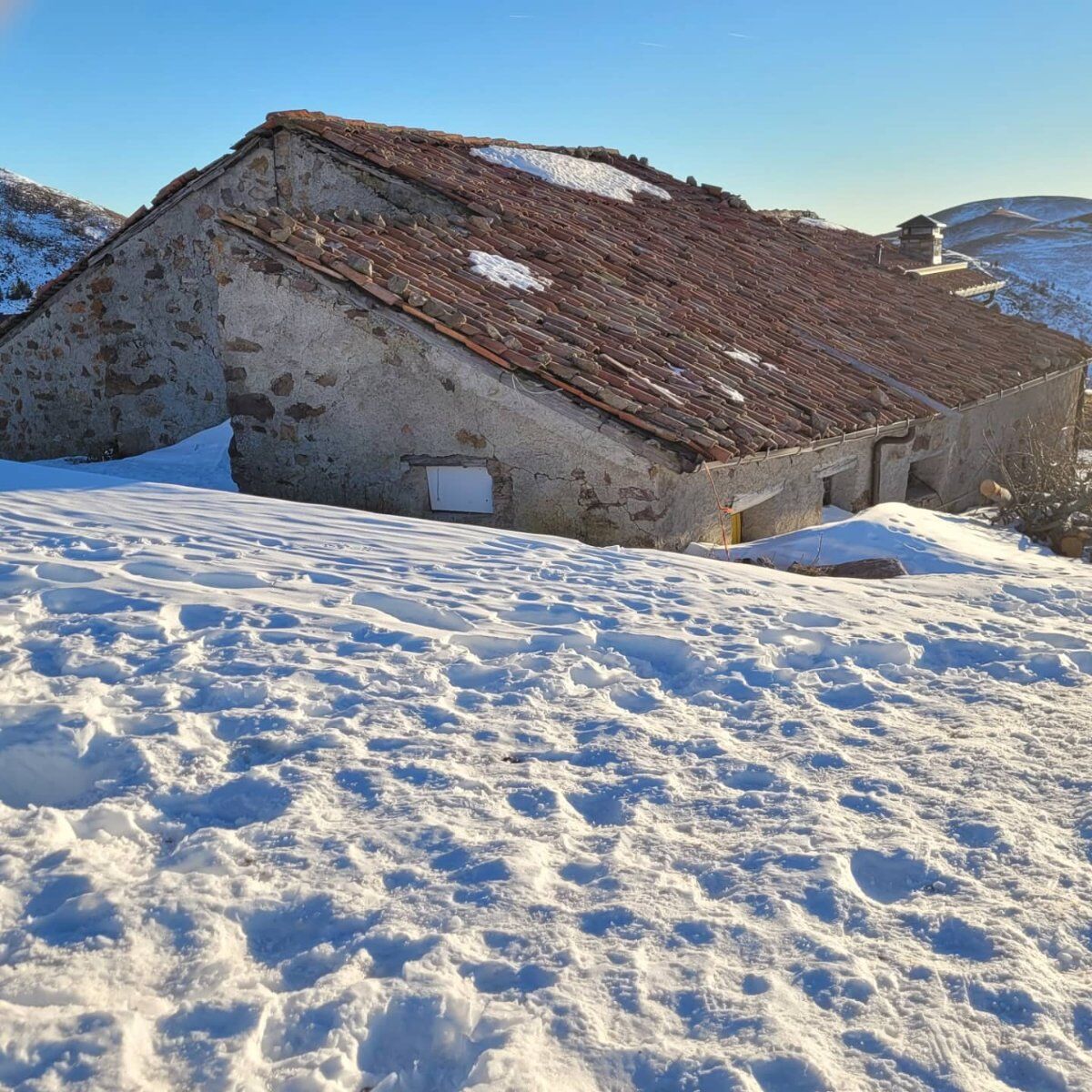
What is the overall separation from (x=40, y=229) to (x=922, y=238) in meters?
22.6

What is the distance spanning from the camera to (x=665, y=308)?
9914 millimetres

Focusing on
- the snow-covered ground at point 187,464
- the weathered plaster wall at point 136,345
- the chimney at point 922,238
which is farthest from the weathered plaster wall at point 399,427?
the chimney at point 922,238

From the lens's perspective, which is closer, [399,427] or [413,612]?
[413,612]

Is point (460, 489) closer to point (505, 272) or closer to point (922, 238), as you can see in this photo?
point (505, 272)

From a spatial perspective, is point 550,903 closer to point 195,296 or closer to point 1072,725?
point 1072,725

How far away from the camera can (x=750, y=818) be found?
330 centimetres

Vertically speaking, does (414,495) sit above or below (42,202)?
below

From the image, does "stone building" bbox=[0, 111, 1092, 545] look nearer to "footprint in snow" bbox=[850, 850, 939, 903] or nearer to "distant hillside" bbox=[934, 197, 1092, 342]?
"footprint in snow" bbox=[850, 850, 939, 903]

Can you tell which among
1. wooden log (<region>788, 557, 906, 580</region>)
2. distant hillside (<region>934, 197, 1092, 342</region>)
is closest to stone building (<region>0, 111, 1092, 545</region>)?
wooden log (<region>788, 557, 906, 580</region>)

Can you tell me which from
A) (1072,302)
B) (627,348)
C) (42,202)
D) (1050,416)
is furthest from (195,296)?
(1072,302)

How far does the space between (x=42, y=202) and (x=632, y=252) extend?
24.3 metres

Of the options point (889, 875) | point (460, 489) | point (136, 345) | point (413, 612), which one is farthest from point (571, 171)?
point (889, 875)

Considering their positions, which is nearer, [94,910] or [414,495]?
[94,910]

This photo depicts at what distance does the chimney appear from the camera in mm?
25094
